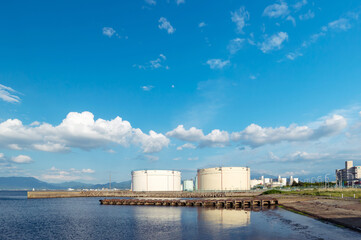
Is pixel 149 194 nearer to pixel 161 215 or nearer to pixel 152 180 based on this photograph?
pixel 152 180

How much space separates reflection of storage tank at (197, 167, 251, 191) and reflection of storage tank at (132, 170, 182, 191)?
30.2 meters

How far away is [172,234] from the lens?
36219 millimetres

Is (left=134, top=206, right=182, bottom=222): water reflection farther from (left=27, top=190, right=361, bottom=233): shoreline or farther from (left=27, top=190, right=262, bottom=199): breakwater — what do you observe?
(left=27, top=190, right=262, bottom=199): breakwater

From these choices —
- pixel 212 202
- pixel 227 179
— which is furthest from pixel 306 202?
pixel 227 179

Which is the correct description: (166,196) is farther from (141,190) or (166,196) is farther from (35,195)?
(35,195)

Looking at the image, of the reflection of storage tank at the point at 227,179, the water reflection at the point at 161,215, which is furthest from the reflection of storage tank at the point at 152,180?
the water reflection at the point at 161,215

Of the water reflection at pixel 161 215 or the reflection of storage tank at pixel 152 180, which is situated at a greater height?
the water reflection at pixel 161 215

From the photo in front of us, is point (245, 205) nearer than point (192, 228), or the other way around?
point (192, 228)

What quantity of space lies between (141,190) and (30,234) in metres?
138

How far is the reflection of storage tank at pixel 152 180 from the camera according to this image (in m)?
175

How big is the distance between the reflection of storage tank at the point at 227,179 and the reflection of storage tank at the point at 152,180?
30.2m

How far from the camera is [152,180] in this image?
17512cm

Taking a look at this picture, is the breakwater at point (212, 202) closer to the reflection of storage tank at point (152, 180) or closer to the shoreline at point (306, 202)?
the shoreline at point (306, 202)

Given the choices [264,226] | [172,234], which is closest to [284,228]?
[264,226]
